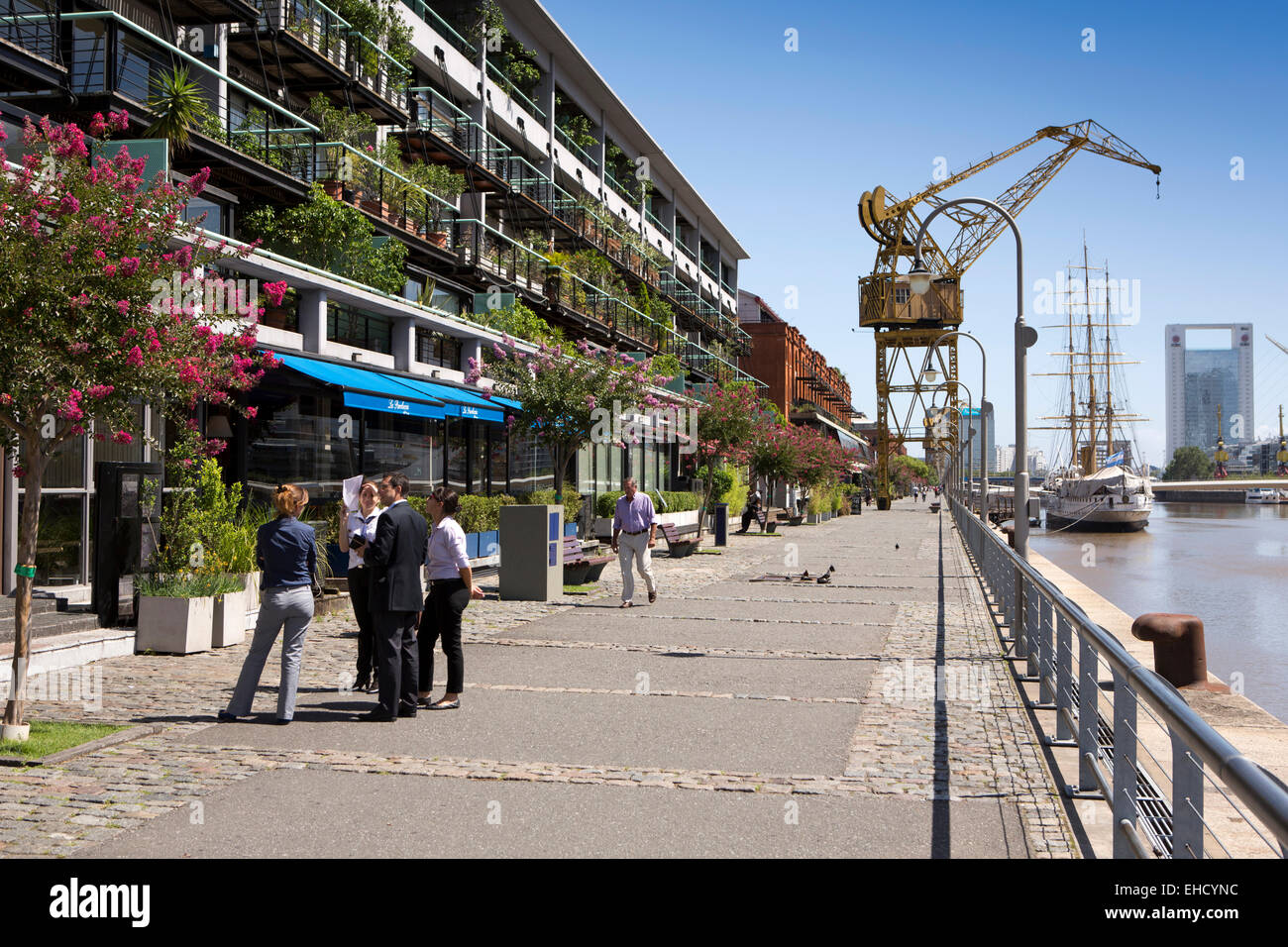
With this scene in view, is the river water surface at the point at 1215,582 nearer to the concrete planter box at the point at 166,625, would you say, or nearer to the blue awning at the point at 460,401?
the concrete planter box at the point at 166,625

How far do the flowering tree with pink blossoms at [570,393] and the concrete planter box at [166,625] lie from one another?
9.40 metres

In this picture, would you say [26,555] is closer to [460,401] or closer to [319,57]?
[460,401]

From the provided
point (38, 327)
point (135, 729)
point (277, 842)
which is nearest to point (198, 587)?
point (135, 729)

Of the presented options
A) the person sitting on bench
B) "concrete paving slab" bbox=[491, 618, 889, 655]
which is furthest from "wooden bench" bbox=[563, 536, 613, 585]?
the person sitting on bench

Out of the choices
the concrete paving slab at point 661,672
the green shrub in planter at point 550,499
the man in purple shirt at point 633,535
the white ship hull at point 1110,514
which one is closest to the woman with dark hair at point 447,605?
the concrete paving slab at point 661,672

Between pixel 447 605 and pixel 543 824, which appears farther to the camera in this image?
pixel 447 605

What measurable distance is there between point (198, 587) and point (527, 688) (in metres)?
4.03

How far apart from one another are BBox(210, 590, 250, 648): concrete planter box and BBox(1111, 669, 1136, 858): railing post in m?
8.94

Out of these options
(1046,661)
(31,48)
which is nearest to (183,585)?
(1046,661)

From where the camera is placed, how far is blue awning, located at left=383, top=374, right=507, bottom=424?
64.4 ft

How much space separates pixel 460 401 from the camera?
810 inches

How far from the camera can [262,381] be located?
16141mm

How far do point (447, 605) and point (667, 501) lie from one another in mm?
27707

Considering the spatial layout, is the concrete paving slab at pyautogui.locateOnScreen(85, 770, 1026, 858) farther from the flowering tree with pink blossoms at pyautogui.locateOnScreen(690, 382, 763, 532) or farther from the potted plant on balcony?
the flowering tree with pink blossoms at pyautogui.locateOnScreen(690, 382, 763, 532)
